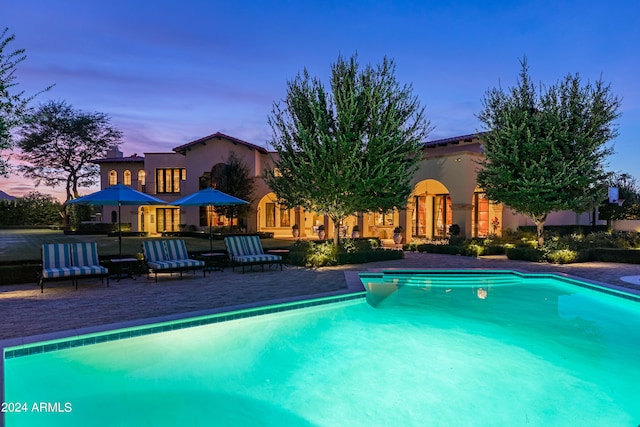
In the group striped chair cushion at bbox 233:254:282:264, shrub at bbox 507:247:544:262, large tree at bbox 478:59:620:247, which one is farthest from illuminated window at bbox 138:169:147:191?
shrub at bbox 507:247:544:262

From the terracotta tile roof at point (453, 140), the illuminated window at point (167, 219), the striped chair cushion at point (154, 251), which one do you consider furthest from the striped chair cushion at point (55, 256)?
the illuminated window at point (167, 219)

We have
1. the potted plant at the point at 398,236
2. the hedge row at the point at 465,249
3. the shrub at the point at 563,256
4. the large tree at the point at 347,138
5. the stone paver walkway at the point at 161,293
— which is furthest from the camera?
the potted plant at the point at 398,236

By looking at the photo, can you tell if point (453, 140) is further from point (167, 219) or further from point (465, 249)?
point (167, 219)

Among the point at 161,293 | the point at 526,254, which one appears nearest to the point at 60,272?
the point at 161,293

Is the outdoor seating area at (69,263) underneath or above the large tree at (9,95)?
underneath

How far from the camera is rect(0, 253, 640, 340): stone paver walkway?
699 centimetres

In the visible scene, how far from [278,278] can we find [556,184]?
11684mm

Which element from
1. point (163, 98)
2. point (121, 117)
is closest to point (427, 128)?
point (163, 98)

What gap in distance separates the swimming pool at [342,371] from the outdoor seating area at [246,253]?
175 inches

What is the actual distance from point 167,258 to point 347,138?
749cm

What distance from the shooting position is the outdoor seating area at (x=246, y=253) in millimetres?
12711

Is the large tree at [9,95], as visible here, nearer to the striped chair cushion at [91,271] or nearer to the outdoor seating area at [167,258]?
the striped chair cushion at [91,271]

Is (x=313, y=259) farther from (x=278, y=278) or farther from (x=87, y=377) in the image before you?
(x=87, y=377)

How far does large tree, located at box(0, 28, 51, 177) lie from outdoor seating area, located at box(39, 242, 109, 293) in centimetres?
246
